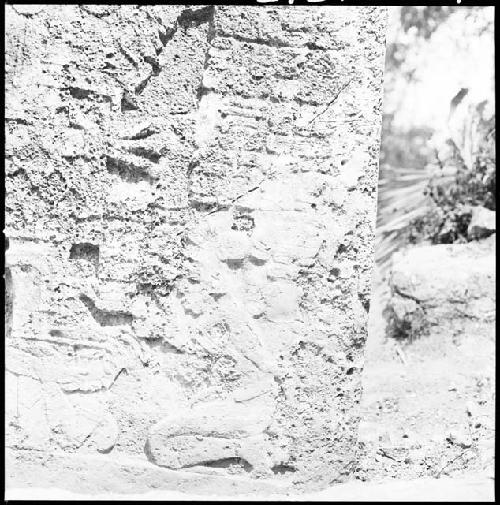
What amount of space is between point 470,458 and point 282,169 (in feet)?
3.63

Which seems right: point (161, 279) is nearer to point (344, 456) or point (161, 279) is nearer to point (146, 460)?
point (146, 460)

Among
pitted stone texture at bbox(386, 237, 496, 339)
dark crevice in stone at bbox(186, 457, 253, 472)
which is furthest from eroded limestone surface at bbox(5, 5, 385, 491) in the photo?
pitted stone texture at bbox(386, 237, 496, 339)

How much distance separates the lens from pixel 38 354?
2.34 m

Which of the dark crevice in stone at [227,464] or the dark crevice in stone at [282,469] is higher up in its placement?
the dark crevice in stone at [227,464]

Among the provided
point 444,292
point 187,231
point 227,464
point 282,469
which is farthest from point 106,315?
point 444,292

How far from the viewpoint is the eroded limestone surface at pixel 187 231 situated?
7.53 ft

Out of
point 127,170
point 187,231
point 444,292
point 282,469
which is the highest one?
point 127,170

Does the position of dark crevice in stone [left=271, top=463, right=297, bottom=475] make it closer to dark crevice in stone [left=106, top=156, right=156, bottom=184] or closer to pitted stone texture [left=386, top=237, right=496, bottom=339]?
dark crevice in stone [left=106, top=156, right=156, bottom=184]

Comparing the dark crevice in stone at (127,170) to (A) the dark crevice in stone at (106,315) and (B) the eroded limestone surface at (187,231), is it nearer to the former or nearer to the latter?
(B) the eroded limestone surface at (187,231)

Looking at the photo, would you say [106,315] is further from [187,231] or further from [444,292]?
[444,292]

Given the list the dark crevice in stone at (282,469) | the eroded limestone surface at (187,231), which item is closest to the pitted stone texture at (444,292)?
the eroded limestone surface at (187,231)

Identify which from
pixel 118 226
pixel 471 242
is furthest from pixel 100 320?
pixel 471 242

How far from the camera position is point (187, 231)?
91.6 inches

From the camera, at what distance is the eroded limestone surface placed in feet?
7.53
